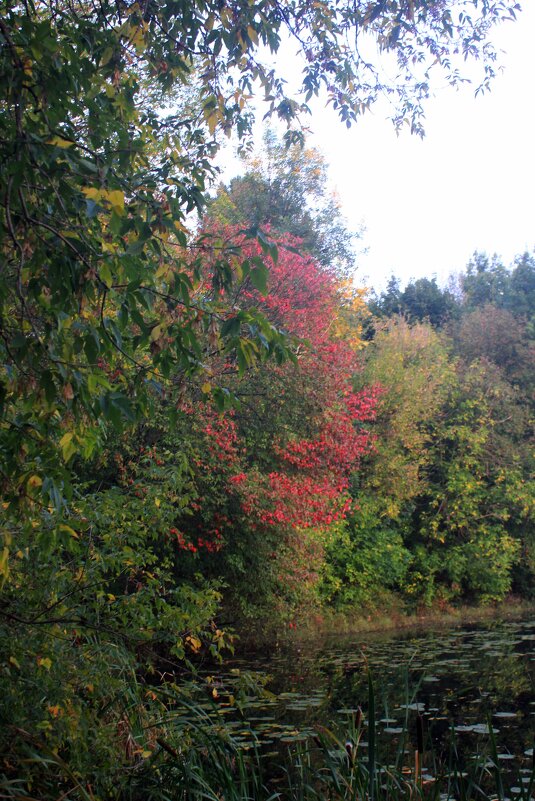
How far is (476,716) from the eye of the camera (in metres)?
9.19

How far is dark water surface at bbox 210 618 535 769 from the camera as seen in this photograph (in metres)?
7.96

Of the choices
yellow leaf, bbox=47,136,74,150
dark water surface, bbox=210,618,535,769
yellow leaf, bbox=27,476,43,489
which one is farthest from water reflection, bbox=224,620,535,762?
yellow leaf, bbox=47,136,74,150

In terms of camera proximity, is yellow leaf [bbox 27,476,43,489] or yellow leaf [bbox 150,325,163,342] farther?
yellow leaf [bbox 150,325,163,342]

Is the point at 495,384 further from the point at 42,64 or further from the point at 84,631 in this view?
the point at 42,64

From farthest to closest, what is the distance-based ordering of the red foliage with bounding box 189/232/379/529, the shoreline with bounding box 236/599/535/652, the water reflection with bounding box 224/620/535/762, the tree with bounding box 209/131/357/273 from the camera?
the tree with bounding box 209/131/357/273, the shoreline with bounding box 236/599/535/652, the red foliage with bounding box 189/232/379/529, the water reflection with bounding box 224/620/535/762

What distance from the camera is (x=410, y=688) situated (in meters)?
11.1

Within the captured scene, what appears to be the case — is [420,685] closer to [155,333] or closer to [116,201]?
[155,333]

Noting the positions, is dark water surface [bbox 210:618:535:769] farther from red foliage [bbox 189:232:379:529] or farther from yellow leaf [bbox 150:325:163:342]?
red foliage [bbox 189:232:379:529]

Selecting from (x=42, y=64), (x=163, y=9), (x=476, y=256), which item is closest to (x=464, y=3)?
(x=163, y=9)

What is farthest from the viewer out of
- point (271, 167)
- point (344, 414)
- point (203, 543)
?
point (271, 167)

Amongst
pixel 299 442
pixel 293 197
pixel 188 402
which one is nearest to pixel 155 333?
pixel 188 402

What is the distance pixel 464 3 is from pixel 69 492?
583 cm

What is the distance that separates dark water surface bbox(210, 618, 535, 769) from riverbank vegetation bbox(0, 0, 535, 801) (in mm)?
1036

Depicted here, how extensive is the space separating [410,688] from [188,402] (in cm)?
592
